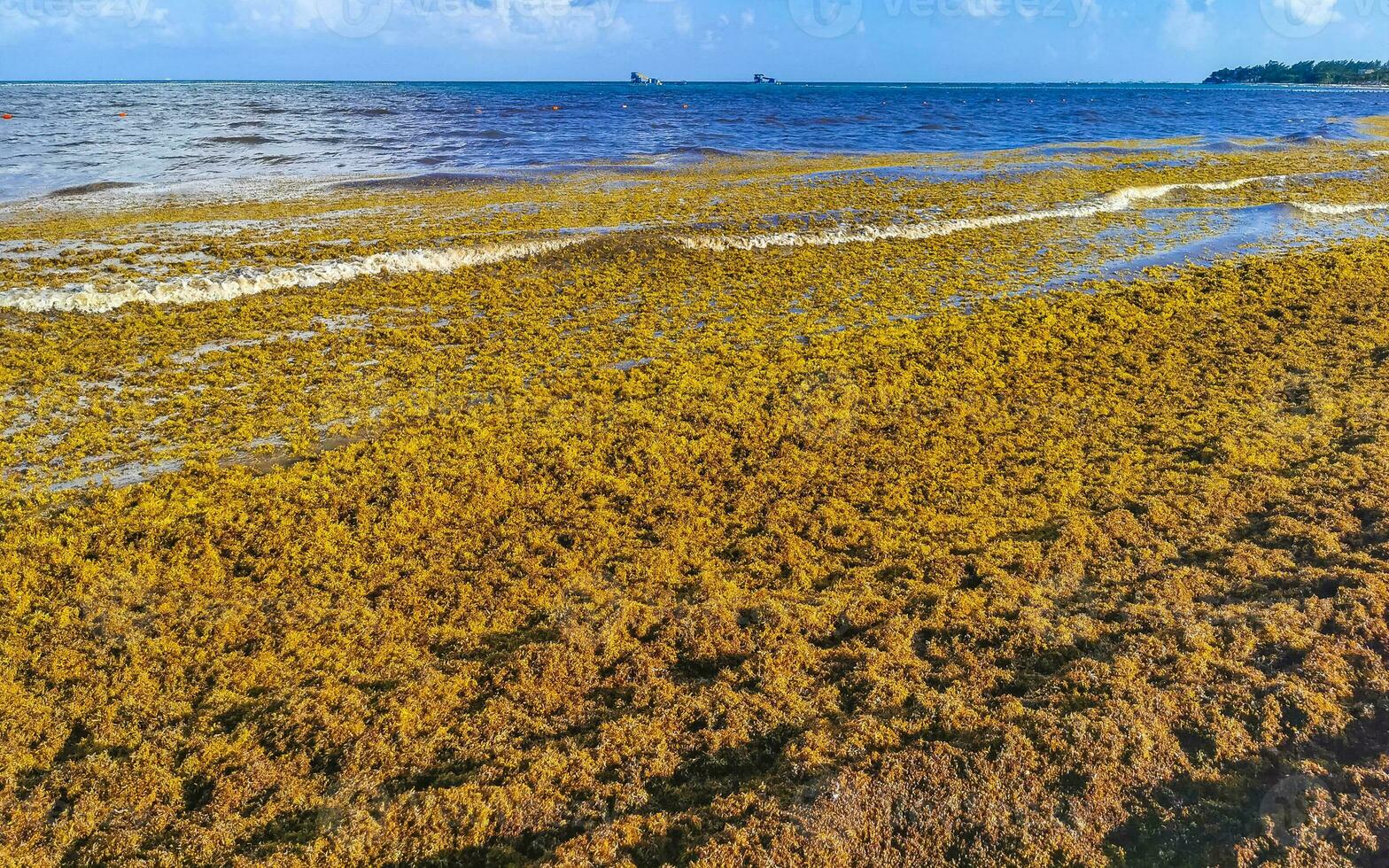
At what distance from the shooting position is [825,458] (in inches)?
291

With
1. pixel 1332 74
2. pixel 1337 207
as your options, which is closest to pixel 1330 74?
pixel 1332 74

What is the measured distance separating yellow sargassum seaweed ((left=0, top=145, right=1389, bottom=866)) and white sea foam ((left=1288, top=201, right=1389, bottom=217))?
1293 centimetres

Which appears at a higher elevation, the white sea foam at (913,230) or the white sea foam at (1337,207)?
the white sea foam at (1337,207)

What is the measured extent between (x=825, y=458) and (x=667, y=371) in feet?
9.72

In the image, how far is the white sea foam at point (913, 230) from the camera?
1612 cm

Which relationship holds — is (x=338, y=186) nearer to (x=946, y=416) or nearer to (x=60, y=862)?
(x=946, y=416)

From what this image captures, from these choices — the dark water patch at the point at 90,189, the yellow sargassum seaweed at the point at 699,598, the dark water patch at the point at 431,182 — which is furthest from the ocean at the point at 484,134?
the yellow sargassum seaweed at the point at 699,598

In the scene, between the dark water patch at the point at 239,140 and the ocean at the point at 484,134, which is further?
the dark water patch at the point at 239,140

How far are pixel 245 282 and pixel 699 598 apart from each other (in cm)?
1147

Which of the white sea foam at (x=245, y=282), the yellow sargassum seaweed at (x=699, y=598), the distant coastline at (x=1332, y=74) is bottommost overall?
the yellow sargassum seaweed at (x=699, y=598)

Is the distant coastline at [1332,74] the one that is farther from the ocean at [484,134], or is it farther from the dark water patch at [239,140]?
the dark water patch at [239,140]

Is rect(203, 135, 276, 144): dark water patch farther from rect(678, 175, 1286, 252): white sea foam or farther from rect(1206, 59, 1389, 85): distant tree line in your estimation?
rect(1206, 59, 1389, 85): distant tree line

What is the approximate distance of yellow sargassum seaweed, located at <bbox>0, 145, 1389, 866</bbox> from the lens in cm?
364

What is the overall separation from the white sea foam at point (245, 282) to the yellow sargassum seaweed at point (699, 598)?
1.42 metres
